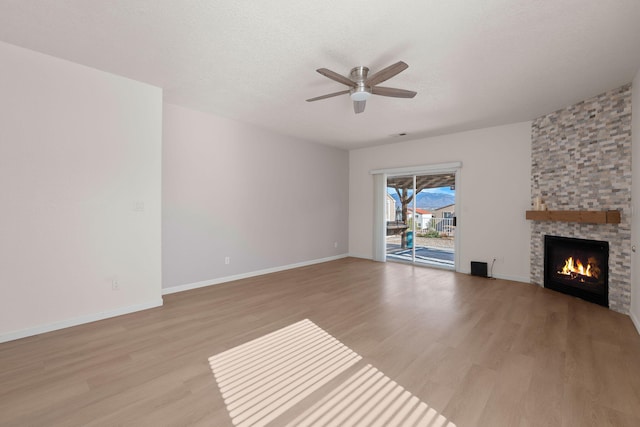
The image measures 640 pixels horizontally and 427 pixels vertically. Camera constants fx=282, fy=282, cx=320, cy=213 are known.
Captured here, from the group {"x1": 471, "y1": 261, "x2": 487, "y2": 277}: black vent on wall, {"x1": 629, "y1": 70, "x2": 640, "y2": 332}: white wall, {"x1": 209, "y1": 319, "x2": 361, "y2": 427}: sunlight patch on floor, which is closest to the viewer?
{"x1": 209, "y1": 319, "x2": 361, "y2": 427}: sunlight patch on floor

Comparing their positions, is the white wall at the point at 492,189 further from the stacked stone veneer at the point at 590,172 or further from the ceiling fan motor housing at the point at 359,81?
the ceiling fan motor housing at the point at 359,81

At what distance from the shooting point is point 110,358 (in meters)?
2.38

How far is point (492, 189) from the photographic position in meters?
5.19

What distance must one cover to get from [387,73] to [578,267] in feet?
13.2

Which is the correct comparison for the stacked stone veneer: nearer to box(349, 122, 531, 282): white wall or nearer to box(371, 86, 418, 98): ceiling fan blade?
box(349, 122, 531, 282): white wall

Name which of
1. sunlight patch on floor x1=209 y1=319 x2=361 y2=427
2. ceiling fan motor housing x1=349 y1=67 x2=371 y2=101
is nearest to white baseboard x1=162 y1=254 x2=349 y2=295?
sunlight patch on floor x1=209 y1=319 x2=361 y2=427

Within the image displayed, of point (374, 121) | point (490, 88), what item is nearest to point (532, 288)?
point (490, 88)

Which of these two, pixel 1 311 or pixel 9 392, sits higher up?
pixel 1 311

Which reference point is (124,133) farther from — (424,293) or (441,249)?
(441,249)

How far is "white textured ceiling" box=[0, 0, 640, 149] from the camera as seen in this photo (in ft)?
6.91

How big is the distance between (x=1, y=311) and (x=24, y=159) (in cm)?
144

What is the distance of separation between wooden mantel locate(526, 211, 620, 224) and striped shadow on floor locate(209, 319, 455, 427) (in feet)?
11.5

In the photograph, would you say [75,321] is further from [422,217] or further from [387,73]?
[422,217]

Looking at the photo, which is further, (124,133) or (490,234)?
(490,234)
